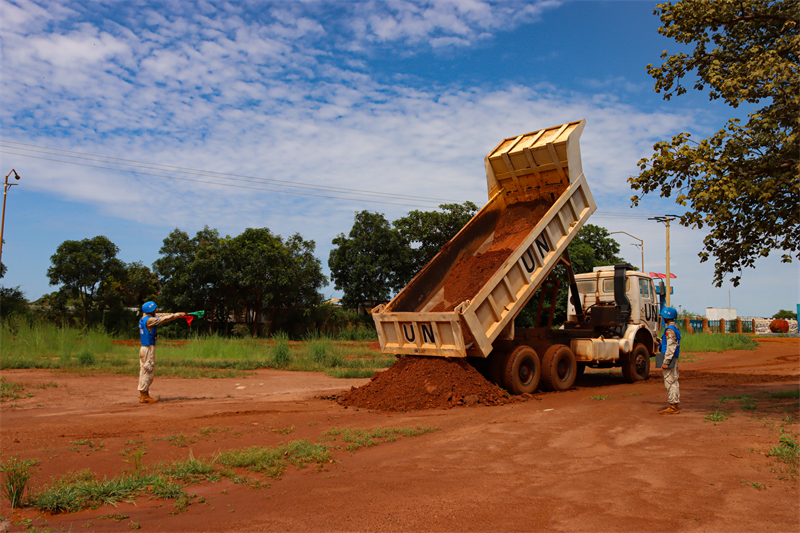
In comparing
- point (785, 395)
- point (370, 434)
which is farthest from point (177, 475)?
point (785, 395)

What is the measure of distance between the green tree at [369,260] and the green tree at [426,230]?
416 mm

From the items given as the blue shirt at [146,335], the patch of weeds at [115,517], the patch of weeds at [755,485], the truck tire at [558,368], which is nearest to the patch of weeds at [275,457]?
the patch of weeds at [115,517]

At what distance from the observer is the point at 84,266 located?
34031 millimetres

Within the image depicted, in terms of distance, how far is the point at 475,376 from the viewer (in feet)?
32.1

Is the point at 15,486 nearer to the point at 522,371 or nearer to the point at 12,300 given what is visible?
the point at 522,371

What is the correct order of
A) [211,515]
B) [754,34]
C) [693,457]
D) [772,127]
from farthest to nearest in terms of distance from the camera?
[754,34] → [772,127] → [693,457] → [211,515]

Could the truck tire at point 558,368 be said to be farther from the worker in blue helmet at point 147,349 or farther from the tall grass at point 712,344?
the tall grass at point 712,344

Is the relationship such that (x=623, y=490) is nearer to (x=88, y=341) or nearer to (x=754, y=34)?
(x=754, y=34)

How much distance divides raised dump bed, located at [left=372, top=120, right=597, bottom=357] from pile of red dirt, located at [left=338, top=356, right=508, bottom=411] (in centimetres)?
28

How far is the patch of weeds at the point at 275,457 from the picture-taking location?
5473mm

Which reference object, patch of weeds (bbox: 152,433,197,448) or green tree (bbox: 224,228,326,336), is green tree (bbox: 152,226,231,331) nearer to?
green tree (bbox: 224,228,326,336)

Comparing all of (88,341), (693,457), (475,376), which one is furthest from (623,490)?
(88,341)

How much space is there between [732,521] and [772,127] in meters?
5.59

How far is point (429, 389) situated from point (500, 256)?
3123 millimetres
